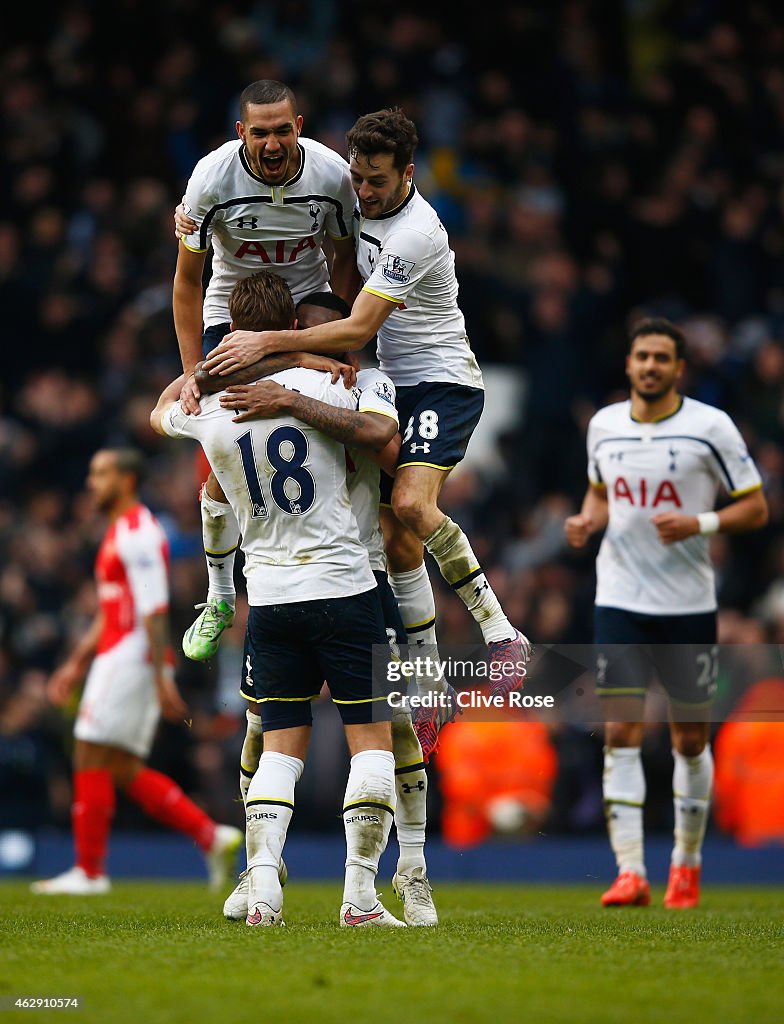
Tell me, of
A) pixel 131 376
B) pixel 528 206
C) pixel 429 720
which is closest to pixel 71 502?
pixel 131 376

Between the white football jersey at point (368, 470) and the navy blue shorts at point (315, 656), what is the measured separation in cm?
40

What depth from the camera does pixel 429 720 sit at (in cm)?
699

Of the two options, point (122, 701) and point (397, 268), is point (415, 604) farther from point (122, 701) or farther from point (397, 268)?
point (122, 701)

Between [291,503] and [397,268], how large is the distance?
1124 mm

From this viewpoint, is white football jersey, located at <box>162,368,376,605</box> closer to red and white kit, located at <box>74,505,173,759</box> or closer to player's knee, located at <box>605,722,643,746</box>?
player's knee, located at <box>605,722,643,746</box>

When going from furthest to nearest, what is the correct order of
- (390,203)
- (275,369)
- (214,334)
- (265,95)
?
1. (214,334)
2. (390,203)
3. (265,95)
4. (275,369)

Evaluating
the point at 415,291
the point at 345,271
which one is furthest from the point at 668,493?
the point at 345,271

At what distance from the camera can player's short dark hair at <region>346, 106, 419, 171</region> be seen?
6.39 m

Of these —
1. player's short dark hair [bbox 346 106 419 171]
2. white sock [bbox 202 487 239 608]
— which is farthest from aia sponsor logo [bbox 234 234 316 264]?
white sock [bbox 202 487 239 608]

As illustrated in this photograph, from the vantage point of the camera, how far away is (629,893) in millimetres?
8133

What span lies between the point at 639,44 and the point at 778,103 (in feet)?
8.29

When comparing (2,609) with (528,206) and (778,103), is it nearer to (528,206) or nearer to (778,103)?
(528,206)

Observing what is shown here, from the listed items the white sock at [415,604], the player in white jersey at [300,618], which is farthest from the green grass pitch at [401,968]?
the white sock at [415,604]

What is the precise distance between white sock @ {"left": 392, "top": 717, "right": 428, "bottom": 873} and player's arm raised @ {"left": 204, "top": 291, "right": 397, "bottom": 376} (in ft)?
5.18
